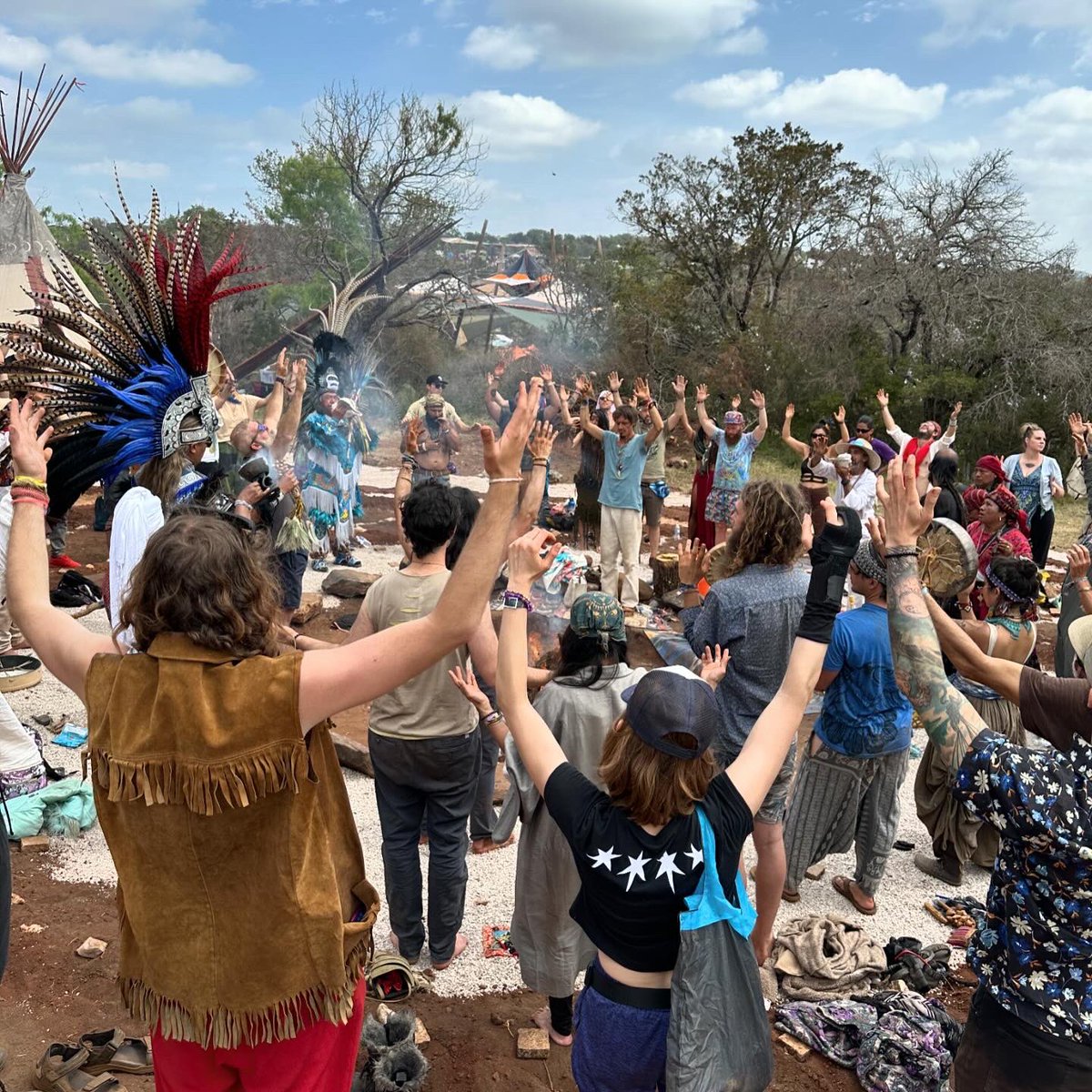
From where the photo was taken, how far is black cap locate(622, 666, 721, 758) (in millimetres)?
2057

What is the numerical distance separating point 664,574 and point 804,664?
7.17 m

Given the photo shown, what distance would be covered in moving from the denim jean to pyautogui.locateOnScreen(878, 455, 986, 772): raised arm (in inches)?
76.1

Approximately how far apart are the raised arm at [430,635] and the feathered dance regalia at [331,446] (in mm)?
8281

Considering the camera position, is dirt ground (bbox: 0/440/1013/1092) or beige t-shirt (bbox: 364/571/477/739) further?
beige t-shirt (bbox: 364/571/477/739)

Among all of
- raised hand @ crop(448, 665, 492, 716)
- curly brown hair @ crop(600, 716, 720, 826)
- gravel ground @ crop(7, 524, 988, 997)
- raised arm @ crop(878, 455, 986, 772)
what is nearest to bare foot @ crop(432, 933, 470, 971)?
gravel ground @ crop(7, 524, 988, 997)

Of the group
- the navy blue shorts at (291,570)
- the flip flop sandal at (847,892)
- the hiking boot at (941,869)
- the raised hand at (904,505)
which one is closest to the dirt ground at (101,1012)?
the flip flop sandal at (847,892)

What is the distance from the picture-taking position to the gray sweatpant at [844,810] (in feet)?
13.8

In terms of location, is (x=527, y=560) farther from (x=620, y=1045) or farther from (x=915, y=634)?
(x=620, y=1045)

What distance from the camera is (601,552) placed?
911 cm

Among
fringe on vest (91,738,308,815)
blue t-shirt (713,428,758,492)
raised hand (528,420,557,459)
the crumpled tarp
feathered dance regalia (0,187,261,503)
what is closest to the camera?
fringe on vest (91,738,308,815)

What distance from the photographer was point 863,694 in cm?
401

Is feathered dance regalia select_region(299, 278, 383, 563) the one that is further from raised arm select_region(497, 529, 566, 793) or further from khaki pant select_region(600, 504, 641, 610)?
raised arm select_region(497, 529, 566, 793)

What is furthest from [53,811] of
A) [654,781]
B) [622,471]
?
[622,471]

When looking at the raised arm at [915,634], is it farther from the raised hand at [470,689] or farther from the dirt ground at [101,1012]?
the dirt ground at [101,1012]
